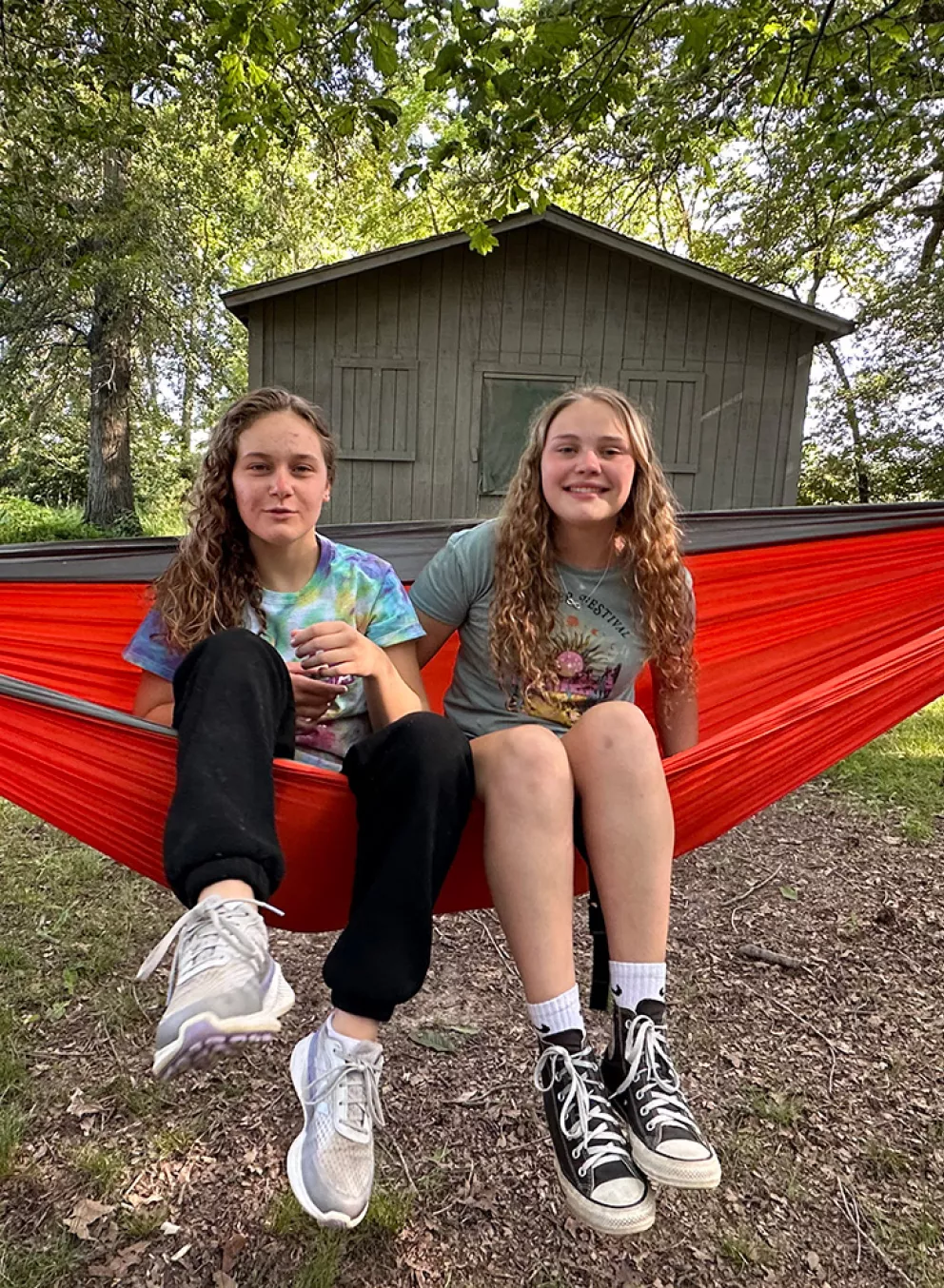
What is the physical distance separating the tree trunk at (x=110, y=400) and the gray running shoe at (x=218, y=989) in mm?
7718

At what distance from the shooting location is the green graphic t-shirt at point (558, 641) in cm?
134

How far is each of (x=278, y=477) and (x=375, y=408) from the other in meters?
4.76

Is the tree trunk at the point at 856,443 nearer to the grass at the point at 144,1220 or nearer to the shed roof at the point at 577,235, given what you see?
the shed roof at the point at 577,235

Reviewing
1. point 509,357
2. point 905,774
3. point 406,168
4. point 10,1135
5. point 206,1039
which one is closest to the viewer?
point 206,1039

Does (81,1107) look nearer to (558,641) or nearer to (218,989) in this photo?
(218,989)

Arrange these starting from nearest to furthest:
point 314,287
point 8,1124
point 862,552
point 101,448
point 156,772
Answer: point 156,772, point 8,1124, point 862,552, point 314,287, point 101,448

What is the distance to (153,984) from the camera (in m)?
1.80

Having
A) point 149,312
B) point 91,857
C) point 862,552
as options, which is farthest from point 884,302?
point 91,857

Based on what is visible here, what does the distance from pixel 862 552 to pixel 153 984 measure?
1761 mm

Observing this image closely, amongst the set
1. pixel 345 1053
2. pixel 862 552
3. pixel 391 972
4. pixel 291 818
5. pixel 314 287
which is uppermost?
pixel 314 287

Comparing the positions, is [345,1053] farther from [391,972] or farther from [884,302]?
[884,302]

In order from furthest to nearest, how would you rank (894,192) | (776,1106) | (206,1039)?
(894,192) → (776,1106) → (206,1039)

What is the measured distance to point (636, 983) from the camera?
0.98 m

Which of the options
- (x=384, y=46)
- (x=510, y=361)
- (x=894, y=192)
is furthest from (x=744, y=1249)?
(x=894, y=192)
